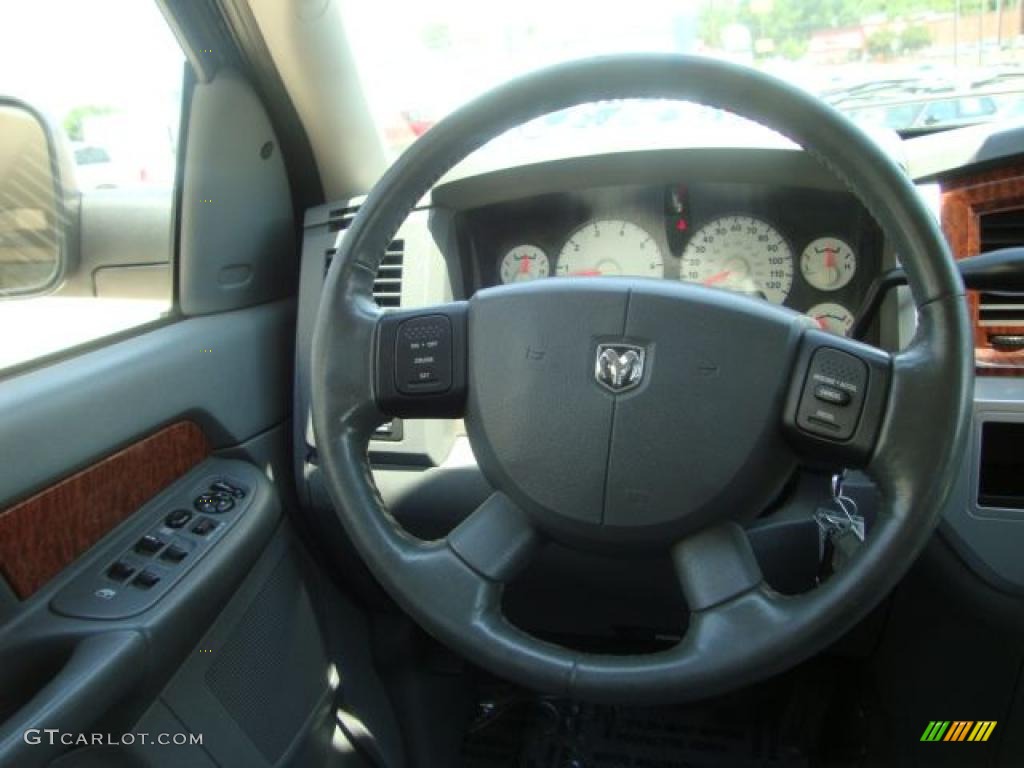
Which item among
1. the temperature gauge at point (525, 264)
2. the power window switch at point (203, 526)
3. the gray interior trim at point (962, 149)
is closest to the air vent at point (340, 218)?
the temperature gauge at point (525, 264)

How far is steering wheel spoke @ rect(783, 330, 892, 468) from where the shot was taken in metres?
1.05

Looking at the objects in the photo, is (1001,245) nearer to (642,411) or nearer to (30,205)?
(642,411)

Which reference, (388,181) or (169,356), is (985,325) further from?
(169,356)

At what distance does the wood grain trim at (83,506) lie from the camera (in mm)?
1345

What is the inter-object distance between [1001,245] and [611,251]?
735 mm

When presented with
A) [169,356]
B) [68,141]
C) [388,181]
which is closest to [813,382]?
[388,181]

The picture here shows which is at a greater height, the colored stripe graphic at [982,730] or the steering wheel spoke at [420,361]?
the steering wheel spoke at [420,361]

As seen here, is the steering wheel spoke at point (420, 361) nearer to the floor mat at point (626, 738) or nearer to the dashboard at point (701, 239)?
the dashboard at point (701, 239)

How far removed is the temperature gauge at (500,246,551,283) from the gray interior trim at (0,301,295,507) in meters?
0.53

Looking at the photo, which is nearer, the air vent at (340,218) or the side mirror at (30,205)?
the side mirror at (30,205)

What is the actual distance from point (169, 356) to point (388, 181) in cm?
71

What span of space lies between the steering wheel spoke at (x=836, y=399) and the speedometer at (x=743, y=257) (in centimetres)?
73

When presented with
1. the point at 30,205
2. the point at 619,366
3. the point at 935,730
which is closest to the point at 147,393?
the point at 30,205

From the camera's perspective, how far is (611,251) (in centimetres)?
192
